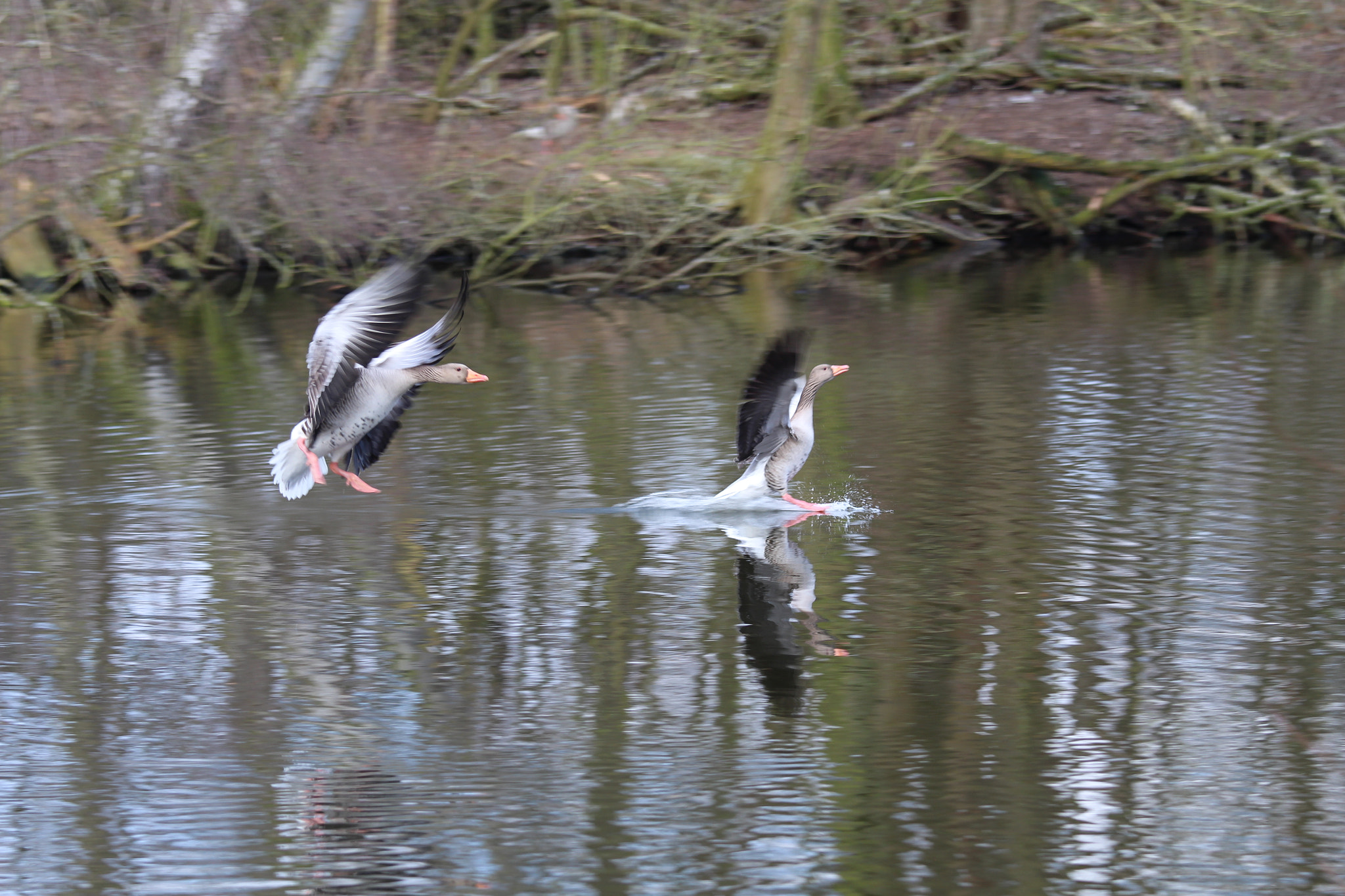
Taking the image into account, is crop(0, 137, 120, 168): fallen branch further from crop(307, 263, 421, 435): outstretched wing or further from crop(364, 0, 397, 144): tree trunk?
crop(307, 263, 421, 435): outstretched wing

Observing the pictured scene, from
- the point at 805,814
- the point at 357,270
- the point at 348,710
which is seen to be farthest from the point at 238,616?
the point at 357,270

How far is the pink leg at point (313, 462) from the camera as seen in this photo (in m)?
8.15

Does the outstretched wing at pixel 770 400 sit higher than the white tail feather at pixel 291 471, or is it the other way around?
the outstretched wing at pixel 770 400

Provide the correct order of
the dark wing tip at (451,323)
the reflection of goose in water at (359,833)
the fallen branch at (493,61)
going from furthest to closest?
the fallen branch at (493,61)
the dark wing tip at (451,323)
the reflection of goose in water at (359,833)

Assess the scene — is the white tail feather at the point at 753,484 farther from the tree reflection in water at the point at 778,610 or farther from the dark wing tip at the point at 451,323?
the dark wing tip at the point at 451,323

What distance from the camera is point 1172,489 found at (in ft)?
27.7

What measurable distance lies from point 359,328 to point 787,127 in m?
11.2

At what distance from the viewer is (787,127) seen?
1839cm

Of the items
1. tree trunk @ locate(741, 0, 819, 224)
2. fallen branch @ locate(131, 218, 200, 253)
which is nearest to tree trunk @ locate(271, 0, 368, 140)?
fallen branch @ locate(131, 218, 200, 253)

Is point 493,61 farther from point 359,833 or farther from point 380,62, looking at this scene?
point 359,833

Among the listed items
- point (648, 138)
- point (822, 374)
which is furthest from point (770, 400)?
point (648, 138)

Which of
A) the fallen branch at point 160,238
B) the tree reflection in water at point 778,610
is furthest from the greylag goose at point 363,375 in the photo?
the fallen branch at point 160,238

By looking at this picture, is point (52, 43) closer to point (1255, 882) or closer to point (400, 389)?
point (400, 389)

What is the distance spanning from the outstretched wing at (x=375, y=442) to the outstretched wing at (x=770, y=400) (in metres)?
1.80
